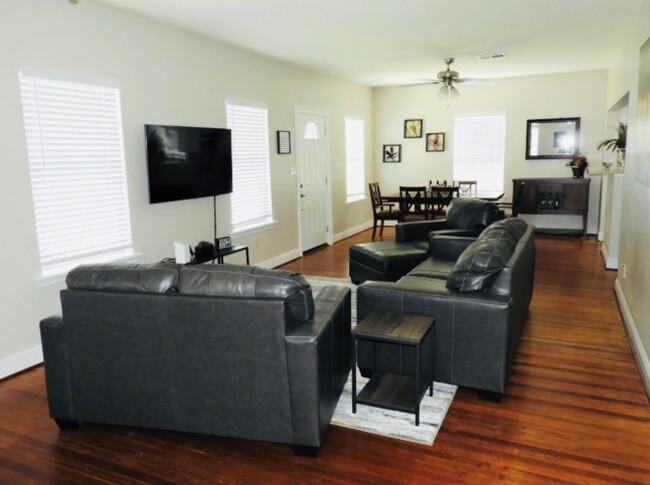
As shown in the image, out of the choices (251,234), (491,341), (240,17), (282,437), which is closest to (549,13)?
(240,17)

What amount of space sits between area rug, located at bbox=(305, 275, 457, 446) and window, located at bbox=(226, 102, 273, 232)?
3424 mm

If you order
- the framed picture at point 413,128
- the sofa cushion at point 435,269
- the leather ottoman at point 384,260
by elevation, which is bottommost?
the leather ottoman at point 384,260

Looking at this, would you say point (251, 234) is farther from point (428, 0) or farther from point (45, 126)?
point (428, 0)

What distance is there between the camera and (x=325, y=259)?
723 centimetres

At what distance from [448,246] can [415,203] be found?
3200 mm

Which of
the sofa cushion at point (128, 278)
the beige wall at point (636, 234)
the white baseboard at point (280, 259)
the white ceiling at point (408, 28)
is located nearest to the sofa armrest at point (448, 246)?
the beige wall at point (636, 234)

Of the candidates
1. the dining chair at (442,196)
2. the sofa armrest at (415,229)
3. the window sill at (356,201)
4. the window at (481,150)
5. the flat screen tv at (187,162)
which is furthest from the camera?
the window sill at (356,201)

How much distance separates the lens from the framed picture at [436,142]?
9.40m

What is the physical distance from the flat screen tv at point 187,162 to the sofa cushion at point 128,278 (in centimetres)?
212

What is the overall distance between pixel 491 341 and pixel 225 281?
→ 1.56 m

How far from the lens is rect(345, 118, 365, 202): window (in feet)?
29.5

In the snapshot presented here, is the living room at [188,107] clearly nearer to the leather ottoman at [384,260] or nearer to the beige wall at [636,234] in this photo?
the beige wall at [636,234]

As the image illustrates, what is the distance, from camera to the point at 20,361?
3639 mm

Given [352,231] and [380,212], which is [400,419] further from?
[352,231]
